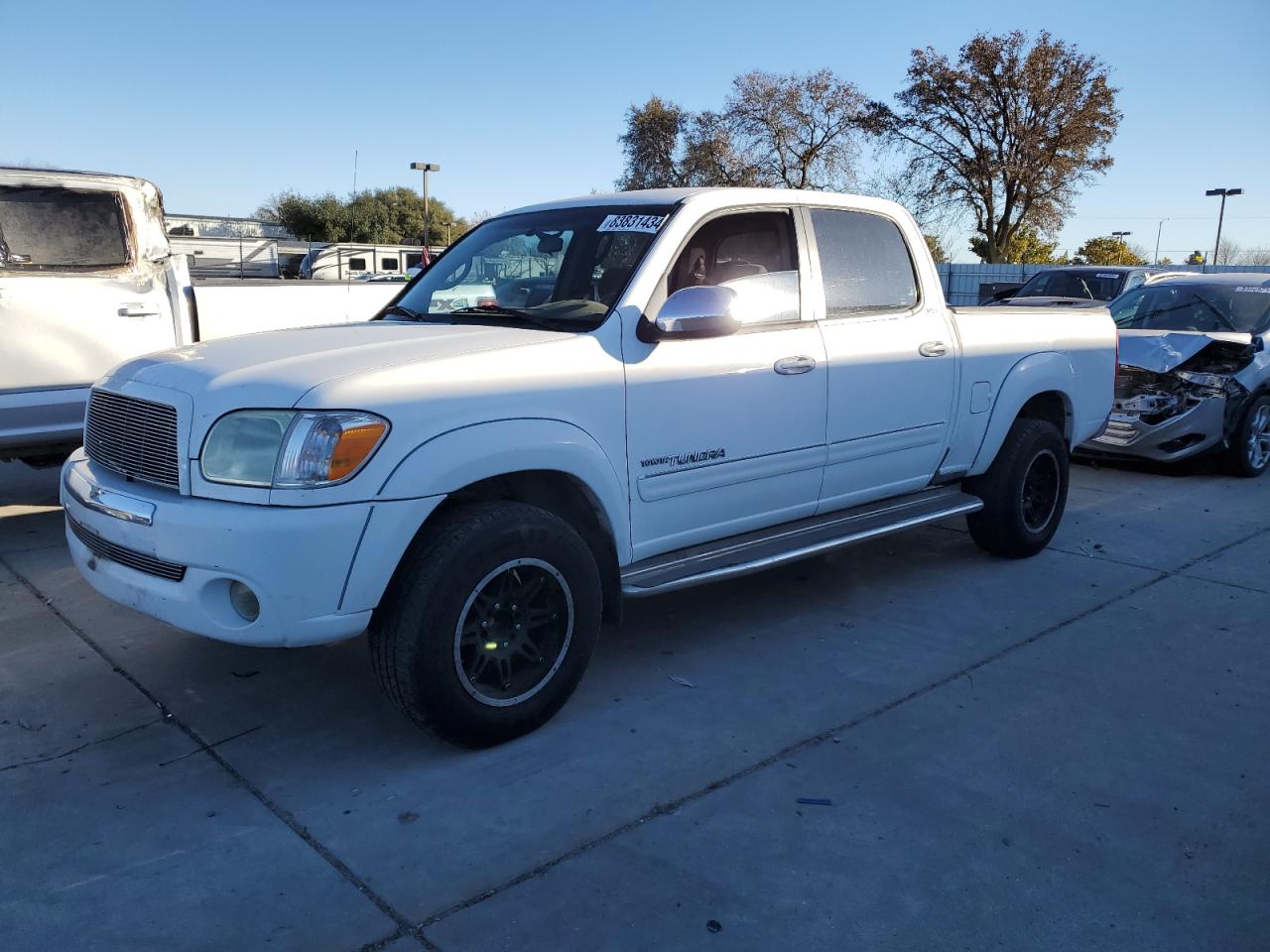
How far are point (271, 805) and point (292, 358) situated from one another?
144 centimetres

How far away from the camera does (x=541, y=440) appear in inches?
134

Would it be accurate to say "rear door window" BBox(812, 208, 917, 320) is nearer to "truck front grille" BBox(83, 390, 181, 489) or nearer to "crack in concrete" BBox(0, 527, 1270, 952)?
"crack in concrete" BBox(0, 527, 1270, 952)

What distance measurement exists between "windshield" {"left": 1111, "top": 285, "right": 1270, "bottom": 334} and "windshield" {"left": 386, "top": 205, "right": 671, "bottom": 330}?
6.68 meters

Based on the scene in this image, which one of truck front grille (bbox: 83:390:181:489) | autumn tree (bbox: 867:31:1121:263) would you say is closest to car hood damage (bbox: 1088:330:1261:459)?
truck front grille (bbox: 83:390:181:489)

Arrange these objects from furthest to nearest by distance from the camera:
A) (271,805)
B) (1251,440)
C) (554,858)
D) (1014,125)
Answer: (1014,125)
(1251,440)
(271,805)
(554,858)

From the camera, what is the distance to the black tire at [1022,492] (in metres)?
5.57

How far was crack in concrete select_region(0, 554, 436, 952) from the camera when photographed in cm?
261

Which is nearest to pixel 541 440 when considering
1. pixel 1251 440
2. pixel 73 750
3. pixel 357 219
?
pixel 73 750

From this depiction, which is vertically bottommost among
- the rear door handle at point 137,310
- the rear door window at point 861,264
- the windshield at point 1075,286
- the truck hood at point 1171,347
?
the truck hood at point 1171,347

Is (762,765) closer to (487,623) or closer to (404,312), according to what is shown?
(487,623)

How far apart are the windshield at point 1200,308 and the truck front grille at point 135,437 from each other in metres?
8.44

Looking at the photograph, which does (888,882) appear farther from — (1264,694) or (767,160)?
(767,160)

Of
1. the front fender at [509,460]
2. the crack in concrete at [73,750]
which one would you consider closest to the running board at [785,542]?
the front fender at [509,460]

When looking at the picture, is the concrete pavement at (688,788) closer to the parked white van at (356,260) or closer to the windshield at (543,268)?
the windshield at (543,268)
